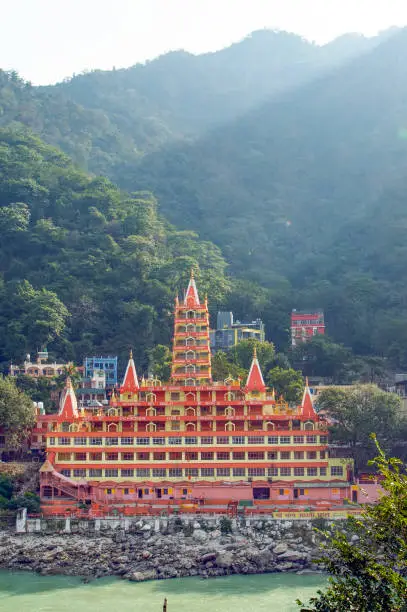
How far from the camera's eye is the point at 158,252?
97.2 meters

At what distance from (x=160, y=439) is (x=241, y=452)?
4966 mm

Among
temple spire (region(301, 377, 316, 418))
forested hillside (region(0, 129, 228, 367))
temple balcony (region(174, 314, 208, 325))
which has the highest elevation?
forested hillside (region(0, 129, 228, 367))

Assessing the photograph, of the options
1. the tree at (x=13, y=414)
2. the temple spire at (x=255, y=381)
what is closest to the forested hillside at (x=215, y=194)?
the tree at (x=13, y=414)

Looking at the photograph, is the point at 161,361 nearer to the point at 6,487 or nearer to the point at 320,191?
the point at 6,487

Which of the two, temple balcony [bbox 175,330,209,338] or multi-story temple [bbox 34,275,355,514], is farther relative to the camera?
temple balcony [bbox 175,330,209,338]

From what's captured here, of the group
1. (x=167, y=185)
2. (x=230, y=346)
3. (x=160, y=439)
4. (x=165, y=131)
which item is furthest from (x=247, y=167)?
(x=160, y=439)

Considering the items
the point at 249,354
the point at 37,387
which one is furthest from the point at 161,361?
the point at 37,387

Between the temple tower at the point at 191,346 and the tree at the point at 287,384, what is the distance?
804 centimetres

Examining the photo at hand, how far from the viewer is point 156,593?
43031 millimetres

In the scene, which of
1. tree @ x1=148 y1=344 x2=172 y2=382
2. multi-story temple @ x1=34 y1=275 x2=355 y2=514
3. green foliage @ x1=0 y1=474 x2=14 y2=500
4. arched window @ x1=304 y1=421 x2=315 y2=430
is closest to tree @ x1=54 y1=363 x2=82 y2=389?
tree @ x1=148 y1=344 x2=172 y2=382

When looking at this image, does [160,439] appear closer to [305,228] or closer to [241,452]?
Answer: [241,452]

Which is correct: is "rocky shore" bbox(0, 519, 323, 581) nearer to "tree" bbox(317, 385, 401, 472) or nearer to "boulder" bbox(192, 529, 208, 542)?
"boulder" bbox(192, 529, 208, 542)

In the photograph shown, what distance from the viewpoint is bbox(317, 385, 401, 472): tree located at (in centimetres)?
5741

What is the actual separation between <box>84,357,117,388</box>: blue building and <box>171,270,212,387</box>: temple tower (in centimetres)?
1485
